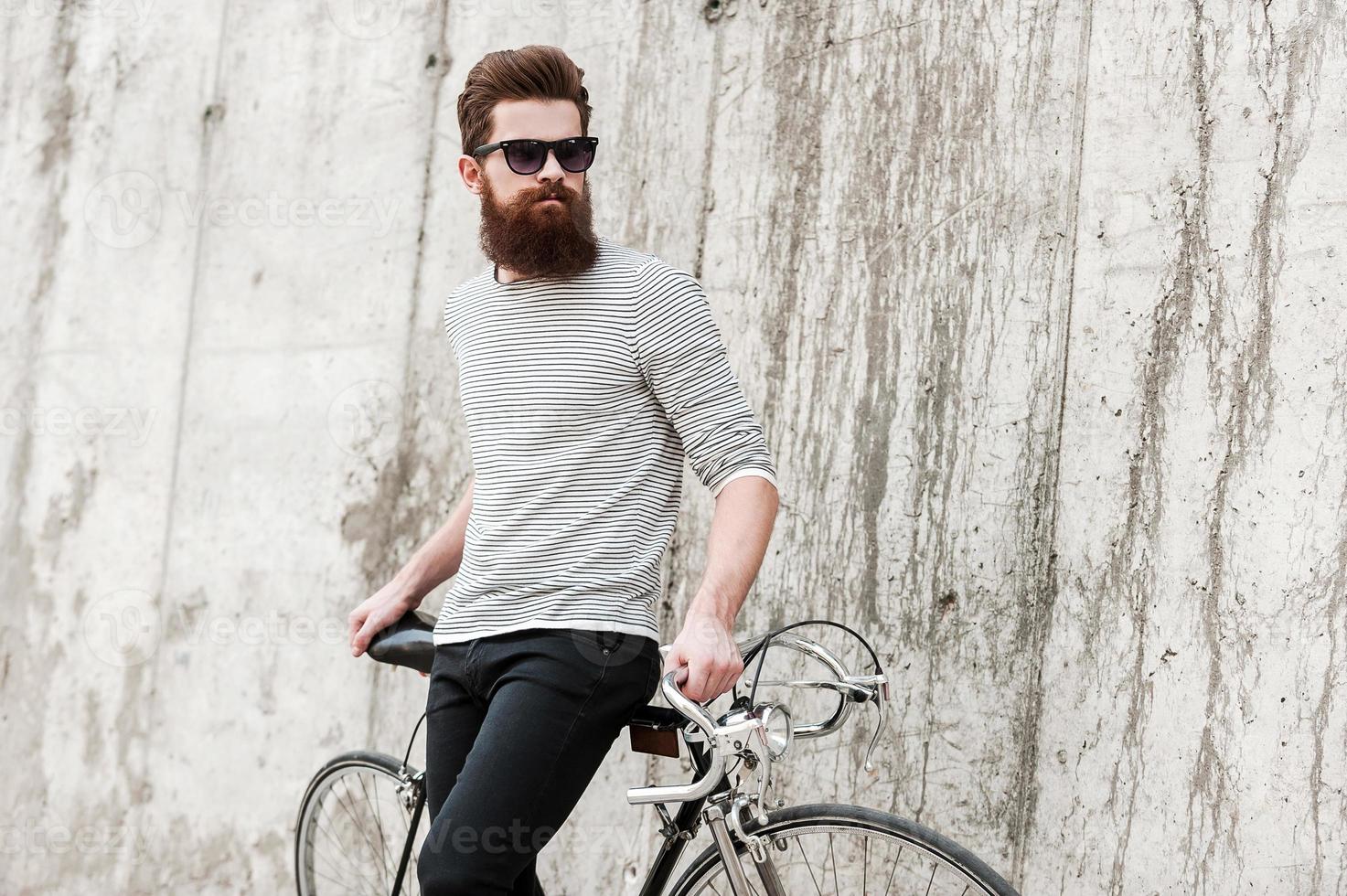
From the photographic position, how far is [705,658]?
160 centimetres

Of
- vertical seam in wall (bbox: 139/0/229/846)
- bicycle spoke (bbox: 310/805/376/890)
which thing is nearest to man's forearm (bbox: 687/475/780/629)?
bicycle spoke (bbox: 310/805/376/890)

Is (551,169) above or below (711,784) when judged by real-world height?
above

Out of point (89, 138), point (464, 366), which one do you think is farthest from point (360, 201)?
point (464, 366)

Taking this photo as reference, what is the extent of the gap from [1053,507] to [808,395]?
0.66 meters

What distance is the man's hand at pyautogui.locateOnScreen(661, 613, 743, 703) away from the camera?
1603 mm

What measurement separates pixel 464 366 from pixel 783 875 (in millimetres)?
1514

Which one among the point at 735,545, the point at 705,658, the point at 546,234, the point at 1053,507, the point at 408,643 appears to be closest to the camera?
the point at 705,658

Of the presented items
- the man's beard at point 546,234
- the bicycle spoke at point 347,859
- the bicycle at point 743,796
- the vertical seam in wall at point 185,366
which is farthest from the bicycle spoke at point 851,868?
the vertical seam in wall at point 185,366

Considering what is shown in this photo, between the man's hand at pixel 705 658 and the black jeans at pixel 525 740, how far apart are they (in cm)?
23

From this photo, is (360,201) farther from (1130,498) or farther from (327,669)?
(1130,498)

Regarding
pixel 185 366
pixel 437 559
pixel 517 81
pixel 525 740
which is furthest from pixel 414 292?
pixel 525 740

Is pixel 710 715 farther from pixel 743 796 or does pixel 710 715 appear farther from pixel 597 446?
pixel 597 446

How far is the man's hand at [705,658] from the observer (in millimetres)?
1603

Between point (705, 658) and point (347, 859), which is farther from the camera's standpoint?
point (347, 859)
